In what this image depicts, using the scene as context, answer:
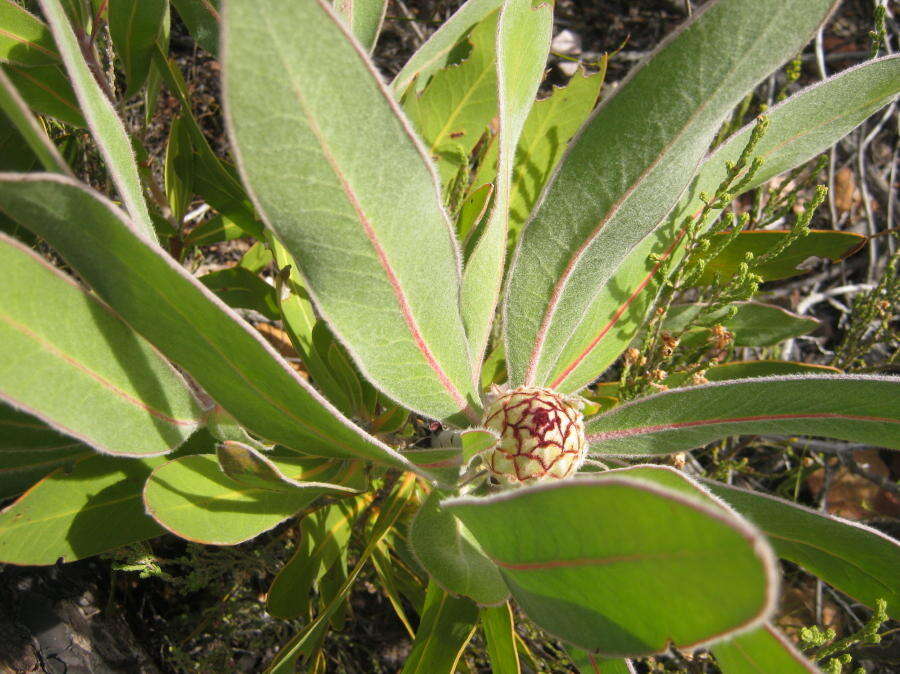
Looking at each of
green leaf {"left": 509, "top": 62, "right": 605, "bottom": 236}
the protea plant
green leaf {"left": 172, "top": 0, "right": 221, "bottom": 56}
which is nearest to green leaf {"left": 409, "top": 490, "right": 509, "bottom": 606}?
the protea plant

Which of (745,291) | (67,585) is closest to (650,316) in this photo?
(745,291)

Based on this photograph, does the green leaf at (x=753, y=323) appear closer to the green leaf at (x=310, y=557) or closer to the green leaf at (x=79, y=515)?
the green leaf at (x=310, y=557)

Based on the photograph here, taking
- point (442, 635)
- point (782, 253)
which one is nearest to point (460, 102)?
point (782, 253)

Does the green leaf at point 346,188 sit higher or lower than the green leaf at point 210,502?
higher

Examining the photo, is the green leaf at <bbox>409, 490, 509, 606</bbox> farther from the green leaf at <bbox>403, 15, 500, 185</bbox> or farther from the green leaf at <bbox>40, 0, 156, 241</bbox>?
the green leaf at <bbox>403, 15, 500, 185</bbox>

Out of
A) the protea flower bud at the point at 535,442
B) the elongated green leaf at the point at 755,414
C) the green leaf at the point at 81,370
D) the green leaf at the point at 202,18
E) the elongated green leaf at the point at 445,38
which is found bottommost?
the elongated green leaf at the point at 755,414

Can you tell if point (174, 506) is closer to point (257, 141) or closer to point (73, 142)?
point (257, 141)

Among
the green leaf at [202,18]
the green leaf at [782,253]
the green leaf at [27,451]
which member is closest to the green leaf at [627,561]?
the green leaf at [27,451]

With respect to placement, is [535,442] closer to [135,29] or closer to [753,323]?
[753,323]
